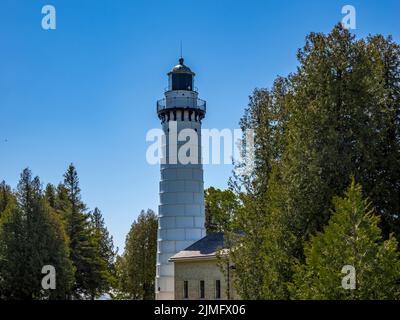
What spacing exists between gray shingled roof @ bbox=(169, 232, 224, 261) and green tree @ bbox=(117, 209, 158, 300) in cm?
1686

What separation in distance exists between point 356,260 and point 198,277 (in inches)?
969

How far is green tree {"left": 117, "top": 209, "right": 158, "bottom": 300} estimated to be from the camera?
188ft

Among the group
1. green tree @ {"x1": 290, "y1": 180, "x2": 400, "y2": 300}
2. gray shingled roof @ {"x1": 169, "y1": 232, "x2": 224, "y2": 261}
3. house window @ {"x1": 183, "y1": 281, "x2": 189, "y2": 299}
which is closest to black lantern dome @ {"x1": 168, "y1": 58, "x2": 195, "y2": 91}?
gray shingled roof @ {"x1": 169, "y1": 232, "x2": 224, "y2": 261}

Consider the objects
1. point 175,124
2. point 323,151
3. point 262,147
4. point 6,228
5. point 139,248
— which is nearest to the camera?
point 323,151

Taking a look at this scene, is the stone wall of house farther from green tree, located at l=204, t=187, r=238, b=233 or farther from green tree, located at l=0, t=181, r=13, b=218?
green tree, located at l=204, t=187, r=238, b=233

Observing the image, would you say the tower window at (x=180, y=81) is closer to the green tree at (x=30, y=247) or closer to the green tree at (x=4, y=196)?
the green tree at (x=30, y=247)

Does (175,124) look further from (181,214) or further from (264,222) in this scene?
(264,222)

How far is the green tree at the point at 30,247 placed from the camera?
131ft

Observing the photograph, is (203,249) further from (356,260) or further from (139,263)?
(356,260)

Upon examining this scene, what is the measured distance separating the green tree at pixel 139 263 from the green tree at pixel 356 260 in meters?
41.2

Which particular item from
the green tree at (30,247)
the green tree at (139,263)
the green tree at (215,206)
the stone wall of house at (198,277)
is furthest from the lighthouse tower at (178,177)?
the green tree at (215,206)
